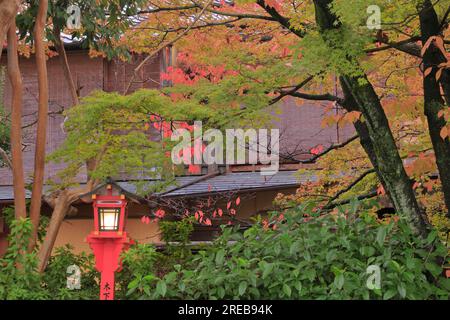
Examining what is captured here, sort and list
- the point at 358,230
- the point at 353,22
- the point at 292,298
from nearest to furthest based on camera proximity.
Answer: the point at 353,22
the point at 292,298
the point at 358,230

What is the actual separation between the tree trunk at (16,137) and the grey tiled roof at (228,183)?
477 cm

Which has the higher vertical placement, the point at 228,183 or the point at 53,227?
the point at 228,183

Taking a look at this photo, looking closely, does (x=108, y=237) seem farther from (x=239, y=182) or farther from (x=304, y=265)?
(x=239, y=182)

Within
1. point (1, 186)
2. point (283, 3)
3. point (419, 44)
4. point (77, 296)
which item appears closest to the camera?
point (419, 44)

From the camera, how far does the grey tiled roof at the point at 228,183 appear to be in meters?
14.6

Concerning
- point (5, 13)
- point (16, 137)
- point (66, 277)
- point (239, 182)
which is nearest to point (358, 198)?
point (66, 277)

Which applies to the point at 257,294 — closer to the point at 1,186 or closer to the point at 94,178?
the point at 94,178

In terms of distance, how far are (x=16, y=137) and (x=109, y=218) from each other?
5.69 feet

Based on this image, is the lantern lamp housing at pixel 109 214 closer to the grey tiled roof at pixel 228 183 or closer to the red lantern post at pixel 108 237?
the red lantern post at pixel 108 237

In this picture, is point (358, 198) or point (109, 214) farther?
point (358, 198)

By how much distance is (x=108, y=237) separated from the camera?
891 cm
